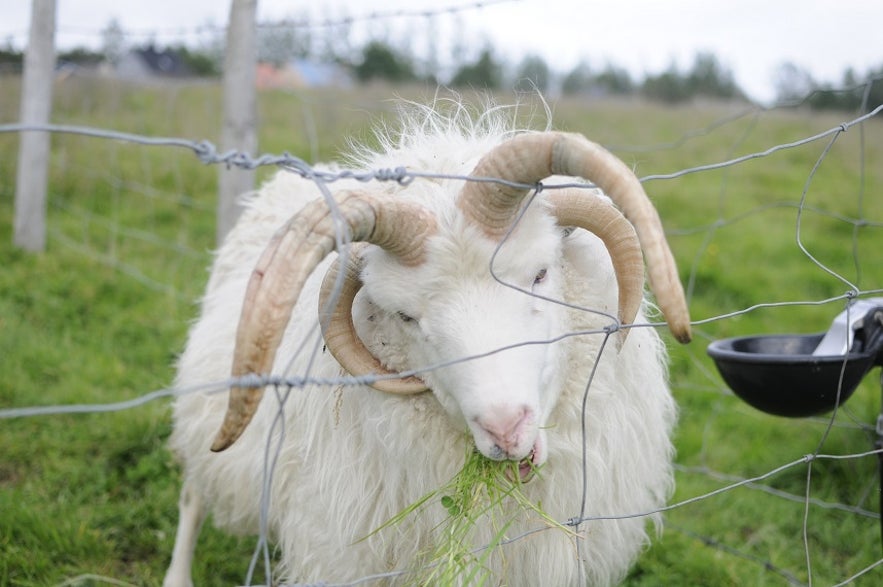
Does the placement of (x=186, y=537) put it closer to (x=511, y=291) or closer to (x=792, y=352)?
(x=511, y=291)

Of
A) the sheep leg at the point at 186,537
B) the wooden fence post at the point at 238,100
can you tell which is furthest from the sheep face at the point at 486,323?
the wooden fence post at the point at 238,100

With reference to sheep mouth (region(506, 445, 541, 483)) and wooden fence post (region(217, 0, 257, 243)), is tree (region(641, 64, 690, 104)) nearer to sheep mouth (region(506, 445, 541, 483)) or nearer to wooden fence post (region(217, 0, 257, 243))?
wooden fence post (region(217, 0, 257, 243))

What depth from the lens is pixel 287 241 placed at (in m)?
1.48

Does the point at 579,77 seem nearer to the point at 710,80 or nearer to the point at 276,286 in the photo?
the point at 710,80

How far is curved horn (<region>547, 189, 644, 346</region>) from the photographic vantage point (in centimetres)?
192

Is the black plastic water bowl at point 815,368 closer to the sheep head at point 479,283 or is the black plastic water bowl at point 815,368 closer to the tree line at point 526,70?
the sheep head at point 479,283

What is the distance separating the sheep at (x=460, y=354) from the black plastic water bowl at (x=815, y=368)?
26 centimetres

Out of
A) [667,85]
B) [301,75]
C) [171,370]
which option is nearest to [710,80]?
[667,85]

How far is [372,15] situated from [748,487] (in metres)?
2.94

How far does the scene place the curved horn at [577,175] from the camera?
1401 millimetres

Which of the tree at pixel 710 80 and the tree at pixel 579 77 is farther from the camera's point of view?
the tree at pixel 710 80

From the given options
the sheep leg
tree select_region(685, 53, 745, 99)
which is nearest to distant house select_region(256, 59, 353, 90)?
the sheep leg

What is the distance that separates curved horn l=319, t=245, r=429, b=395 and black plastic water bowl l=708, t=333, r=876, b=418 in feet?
3.74

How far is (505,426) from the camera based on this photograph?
159cm
